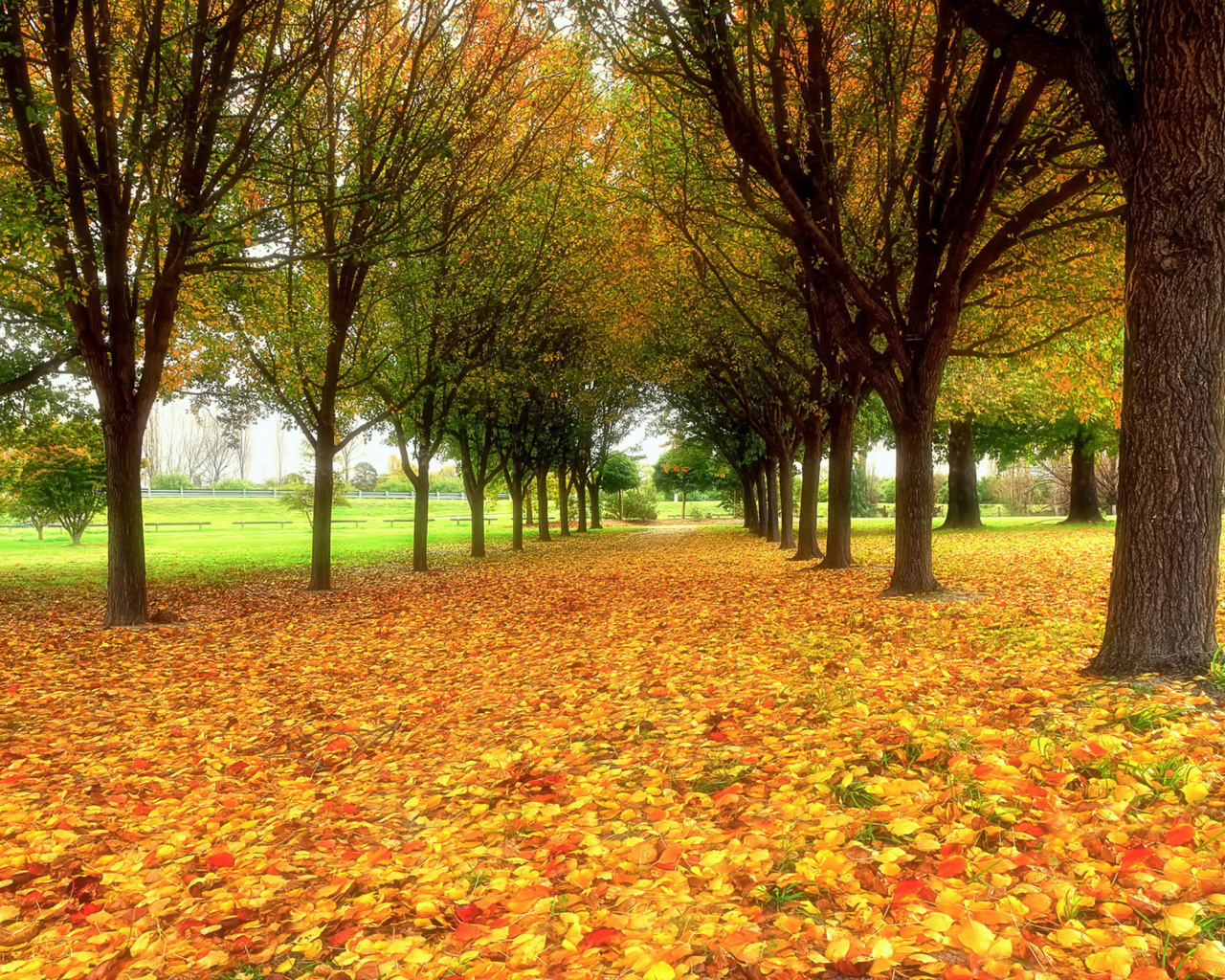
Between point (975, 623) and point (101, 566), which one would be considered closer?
point (975, 623)

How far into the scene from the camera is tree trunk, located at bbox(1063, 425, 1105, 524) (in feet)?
100

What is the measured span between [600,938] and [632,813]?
4.10 ft

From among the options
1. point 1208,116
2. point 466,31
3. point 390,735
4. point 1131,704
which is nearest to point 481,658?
point 390,735

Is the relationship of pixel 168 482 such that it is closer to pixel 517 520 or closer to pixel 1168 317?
pixel 517 520

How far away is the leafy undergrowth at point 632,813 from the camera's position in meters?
2.79

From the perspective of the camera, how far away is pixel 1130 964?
7.90ft

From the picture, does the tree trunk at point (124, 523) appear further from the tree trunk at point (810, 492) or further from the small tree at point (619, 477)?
the small tree at point (619, 477)

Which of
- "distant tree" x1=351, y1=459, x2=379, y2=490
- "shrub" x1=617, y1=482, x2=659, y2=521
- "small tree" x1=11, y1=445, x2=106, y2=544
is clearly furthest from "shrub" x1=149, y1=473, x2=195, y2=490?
"small tree" x1=11, y1=445, x2=106, y2=544

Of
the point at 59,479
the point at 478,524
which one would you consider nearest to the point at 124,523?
the point at 478,524

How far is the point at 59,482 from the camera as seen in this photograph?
24.5 m

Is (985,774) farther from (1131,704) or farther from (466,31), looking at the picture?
(466,31)

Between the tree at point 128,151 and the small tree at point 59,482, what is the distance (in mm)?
11675

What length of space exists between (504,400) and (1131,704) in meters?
19.8

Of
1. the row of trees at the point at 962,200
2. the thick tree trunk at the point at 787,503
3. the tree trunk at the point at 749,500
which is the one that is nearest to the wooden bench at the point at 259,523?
the tree trunk at the point at 749,500
